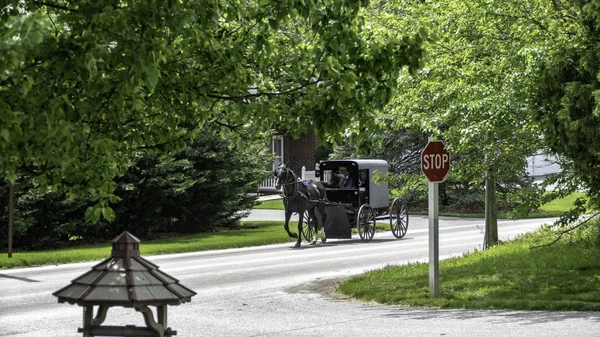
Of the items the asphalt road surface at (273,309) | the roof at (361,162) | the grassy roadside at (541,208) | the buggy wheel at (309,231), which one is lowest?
the asphalt road surface at (273,309)

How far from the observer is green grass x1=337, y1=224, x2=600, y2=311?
14055 millimetres

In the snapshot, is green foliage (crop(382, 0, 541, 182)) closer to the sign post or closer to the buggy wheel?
the sign post

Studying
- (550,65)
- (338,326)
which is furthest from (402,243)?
(338,326)

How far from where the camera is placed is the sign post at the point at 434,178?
14625 millimetres

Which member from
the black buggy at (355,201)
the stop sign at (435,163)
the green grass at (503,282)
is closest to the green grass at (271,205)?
the black buggy at (355,201)

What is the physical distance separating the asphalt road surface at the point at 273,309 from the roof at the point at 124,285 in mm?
6025

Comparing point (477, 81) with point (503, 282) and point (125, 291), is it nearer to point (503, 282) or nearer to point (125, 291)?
point (503, 282)

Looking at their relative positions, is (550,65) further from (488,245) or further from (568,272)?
(488,245)

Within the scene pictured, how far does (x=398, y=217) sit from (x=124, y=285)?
2476cm

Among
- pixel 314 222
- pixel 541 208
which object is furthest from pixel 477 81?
pixel 541 208

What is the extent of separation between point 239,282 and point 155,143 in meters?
8.80

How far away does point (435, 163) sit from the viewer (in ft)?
48.1

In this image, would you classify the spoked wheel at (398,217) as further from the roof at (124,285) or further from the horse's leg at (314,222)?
the roof at (124,285)

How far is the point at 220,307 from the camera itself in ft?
47.1
